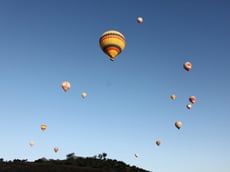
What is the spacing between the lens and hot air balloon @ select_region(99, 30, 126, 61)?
34.8m

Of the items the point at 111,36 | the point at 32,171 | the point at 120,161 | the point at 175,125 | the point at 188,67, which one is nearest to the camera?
the point at 111,36

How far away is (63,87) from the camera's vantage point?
4331cm

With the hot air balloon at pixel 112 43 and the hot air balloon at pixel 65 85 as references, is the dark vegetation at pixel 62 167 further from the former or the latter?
the hot air balloon at pixel 112 43

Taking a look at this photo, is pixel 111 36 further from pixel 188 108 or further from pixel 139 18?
pixel 188 108

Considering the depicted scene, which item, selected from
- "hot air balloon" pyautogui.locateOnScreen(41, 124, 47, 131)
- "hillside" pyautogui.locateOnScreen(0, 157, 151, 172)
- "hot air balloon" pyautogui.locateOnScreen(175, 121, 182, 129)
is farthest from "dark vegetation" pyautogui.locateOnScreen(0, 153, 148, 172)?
"hot air balloon" pyautogui.locateOnScreen(175, 121, 182, 129)

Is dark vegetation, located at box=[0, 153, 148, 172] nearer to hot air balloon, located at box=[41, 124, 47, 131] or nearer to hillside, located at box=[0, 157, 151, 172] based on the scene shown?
hillside, located at box=[0, 157, 151, 172]

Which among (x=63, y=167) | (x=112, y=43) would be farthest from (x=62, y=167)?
(x=112, y=43)

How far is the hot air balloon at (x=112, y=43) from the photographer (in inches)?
1371

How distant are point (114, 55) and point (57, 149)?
81.7 ft

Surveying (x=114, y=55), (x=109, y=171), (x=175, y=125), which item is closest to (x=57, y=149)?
(x=109, y=171)

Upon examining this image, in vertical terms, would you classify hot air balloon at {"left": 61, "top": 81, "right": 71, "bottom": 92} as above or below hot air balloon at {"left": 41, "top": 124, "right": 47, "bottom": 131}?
above

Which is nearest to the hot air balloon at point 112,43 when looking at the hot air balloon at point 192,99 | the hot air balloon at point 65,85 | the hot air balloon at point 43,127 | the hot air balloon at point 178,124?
the hot air balloon at point 65,85

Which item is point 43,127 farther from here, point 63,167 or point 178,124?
point 178,124

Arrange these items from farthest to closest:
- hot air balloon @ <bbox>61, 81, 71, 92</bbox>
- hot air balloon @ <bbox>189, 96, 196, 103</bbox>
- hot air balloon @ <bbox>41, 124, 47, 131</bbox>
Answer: hot air balloon @ <bbox>41, 124, 47, 131</bbox>, hot air balloon @ <bbox>189, 96, 196, 103</bbox>, hot air balloon @ <bbox>61, 81, 71, 92</bbox>
